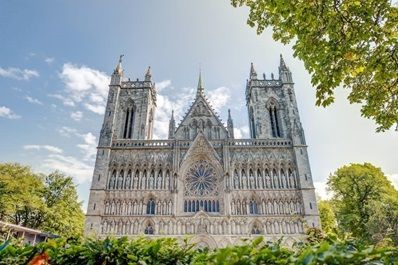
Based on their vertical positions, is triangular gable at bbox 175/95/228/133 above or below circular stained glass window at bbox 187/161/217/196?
above

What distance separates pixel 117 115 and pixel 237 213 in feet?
61.1

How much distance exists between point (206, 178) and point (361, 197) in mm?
16504

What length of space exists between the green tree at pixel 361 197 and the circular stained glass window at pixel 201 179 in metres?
14.0

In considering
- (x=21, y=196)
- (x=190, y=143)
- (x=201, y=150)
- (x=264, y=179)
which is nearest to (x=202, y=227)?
(x=264, y=179)

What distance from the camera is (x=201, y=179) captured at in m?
29.0

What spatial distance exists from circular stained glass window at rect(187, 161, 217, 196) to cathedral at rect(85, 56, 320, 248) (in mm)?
106

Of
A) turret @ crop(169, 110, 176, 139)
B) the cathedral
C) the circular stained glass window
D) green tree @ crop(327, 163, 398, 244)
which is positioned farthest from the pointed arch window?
green tree @ crop(327, 163, 398, 244)

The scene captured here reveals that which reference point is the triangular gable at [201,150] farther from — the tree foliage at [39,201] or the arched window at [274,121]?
the tree foliage at [39,201]

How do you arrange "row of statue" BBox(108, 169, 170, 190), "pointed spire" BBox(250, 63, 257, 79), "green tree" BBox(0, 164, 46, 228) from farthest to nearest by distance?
"pointed spire" BBox(250, 63, 257, 79) → "green tree" BBox(0, 164, 46, 228) → "row of statue" BBox(108, 169, 170, 190)

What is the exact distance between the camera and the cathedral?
26109mm

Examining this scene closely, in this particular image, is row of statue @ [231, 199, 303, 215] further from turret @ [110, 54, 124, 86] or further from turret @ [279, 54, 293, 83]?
turret @ [110, 54, 124, 86]

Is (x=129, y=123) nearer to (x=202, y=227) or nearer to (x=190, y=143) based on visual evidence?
(x=190, y=143)

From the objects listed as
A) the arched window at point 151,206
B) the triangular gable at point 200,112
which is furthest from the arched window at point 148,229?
the triangular gable at point 200,112

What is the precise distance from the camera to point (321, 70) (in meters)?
6.48
